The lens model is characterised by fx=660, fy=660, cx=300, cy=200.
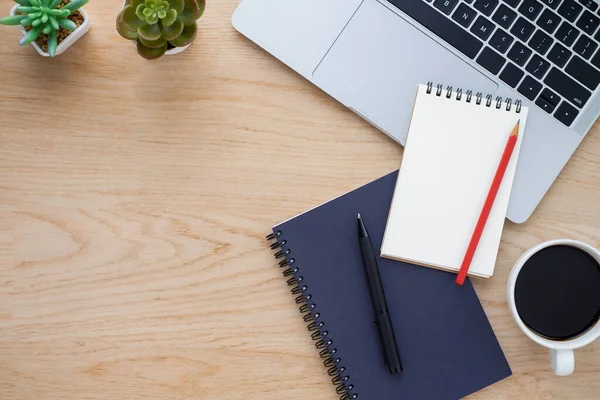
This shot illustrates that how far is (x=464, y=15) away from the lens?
83 centimetres

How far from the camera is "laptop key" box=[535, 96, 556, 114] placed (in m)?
0.82

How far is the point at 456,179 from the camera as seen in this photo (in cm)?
83

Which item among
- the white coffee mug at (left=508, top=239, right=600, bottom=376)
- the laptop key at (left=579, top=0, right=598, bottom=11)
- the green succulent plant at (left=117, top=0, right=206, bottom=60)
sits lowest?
the white coffee mug at (left=508, top=239, right=600, bottom=376)

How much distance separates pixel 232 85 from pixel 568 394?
584 millimetres

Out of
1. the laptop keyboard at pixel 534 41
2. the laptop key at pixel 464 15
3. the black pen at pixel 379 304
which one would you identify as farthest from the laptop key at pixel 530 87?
the black pen at pixel 379 304

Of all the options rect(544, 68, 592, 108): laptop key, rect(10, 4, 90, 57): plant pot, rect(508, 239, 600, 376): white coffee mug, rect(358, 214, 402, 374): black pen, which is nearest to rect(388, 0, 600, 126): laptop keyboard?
rect(544, 68, 592, 108): laptop key

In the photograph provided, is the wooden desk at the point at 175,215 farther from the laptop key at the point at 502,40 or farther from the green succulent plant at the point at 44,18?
the laptop key at the point at 502,40

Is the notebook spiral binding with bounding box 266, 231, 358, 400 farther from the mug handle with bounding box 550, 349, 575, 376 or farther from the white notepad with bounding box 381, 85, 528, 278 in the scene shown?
the mug handle with bounding box 550, 349, 575, 376

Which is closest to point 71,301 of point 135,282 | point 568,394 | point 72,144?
point 135,282

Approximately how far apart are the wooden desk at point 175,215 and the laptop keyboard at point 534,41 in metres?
0.09

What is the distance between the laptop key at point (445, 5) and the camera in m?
0.83

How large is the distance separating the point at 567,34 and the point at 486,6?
0.11 meters

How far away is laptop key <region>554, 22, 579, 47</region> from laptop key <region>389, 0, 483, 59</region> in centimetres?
10

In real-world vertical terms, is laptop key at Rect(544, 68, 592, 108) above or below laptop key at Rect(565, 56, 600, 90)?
below
